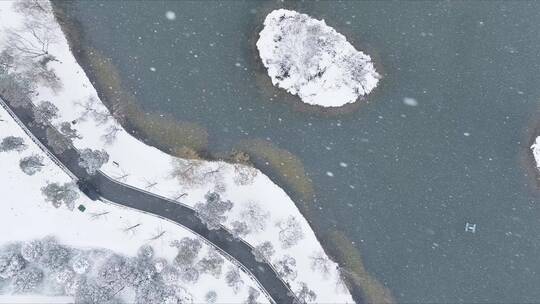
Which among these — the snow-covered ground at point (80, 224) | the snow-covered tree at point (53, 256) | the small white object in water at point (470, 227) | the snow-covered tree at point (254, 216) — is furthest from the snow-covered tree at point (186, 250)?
the small white object in water at point (470, 227)

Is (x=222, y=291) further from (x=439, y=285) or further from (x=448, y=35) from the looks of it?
(x=448, y=35)

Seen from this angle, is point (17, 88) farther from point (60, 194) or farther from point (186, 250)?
point (186, 250)

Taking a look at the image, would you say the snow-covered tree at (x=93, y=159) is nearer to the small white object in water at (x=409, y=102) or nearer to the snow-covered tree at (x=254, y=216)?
the snow-covered tree at (x=254, y=216)

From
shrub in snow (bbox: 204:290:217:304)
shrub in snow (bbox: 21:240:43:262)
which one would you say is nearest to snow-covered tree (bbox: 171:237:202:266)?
shrub in snow (bbox: 204:290:217:304)

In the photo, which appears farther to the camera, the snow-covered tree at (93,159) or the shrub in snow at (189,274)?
the snow-covered tree at (93,159)

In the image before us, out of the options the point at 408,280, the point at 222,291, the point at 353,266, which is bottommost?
the point at 222,291

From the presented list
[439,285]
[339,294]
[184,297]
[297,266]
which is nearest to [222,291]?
[184,297]
